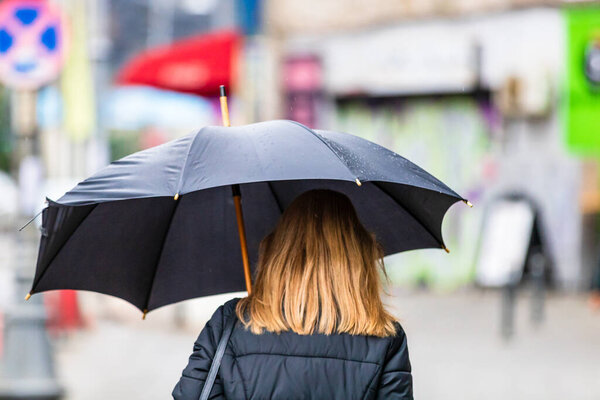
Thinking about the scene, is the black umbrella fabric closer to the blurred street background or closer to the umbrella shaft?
the umbrella shaft

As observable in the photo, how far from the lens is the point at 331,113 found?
17062 millimetres

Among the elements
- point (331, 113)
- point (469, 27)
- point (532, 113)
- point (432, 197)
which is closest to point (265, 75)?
point (331, 113)

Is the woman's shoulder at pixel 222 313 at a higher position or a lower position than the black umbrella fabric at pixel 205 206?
lower

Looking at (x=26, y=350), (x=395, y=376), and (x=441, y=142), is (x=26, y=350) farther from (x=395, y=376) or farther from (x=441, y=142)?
(x=441, y=142)

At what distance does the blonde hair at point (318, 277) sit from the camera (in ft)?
9.52

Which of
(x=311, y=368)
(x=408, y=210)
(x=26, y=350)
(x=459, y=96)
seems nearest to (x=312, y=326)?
(x=311, y=368)

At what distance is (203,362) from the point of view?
9.72ft

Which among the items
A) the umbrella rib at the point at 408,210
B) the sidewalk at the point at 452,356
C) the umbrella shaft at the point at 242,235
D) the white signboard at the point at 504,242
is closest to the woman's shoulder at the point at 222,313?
the umbrella shaft at the point at 242,235

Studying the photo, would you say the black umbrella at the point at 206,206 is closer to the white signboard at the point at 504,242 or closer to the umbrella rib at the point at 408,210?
the umbrella rib at the point at 408,210

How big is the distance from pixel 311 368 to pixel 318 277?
10.2 inches

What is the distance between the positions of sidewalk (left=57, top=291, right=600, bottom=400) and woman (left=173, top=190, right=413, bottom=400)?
17.7ft

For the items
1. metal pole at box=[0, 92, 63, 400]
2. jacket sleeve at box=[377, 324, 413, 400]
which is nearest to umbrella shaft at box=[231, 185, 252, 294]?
jacket sleeve at box=[377, 324, 413, 400]

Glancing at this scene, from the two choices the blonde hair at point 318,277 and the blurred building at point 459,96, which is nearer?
the blonde hair at point 318,277

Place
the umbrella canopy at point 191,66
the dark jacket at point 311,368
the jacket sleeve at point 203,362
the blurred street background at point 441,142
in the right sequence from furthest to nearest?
1. the umbrella canopy at point 191,66
2. the blurred street background at point 441,142
3. the jacket sleeve at point 203,362
4. the dark jacket at point 311,368
